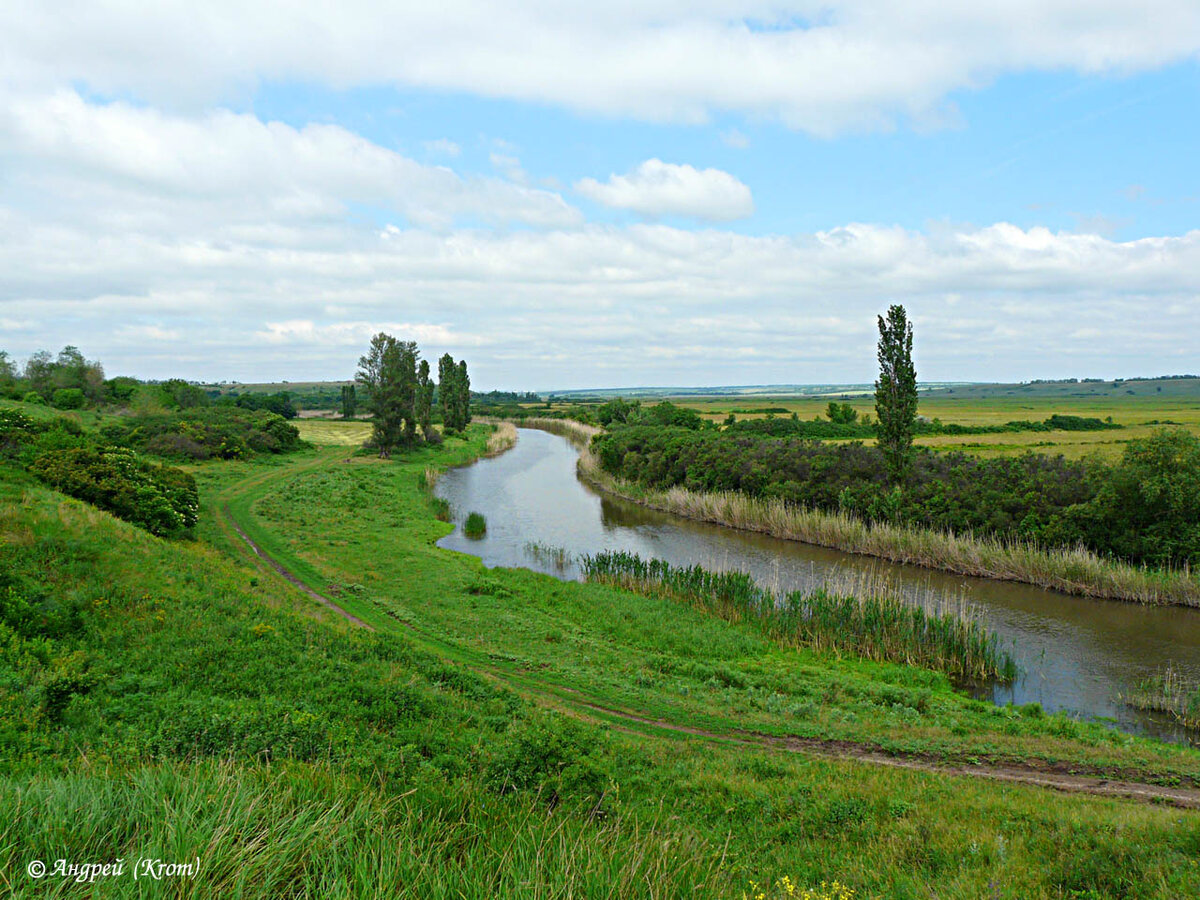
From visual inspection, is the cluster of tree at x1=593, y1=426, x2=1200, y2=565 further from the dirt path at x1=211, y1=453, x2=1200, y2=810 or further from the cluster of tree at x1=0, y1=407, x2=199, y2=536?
the cluster of tree at x1=0, y1=407, x2=199, y2=536

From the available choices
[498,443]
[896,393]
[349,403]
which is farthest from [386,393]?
[349,403]

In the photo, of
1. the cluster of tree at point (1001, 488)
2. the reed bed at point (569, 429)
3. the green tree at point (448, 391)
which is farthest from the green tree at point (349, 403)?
the cluster of tree at point (1001, 488)

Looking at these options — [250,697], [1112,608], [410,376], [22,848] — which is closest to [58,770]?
[22,848]

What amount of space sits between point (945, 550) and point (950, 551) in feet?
0.79

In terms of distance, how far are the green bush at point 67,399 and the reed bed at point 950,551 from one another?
161 ft

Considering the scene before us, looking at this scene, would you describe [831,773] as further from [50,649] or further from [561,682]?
[50,649]

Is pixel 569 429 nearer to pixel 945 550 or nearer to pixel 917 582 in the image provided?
pixel 945 550

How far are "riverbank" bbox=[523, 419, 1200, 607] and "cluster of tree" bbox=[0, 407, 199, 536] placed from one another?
2294cm

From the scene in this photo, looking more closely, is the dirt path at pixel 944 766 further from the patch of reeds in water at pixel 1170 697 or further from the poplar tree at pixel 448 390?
the poplar tree at pixel 448 390

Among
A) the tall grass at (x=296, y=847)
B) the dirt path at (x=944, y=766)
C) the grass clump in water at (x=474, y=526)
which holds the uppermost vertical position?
the tall grass at (x=296, y=847)

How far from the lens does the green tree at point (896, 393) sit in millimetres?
26828

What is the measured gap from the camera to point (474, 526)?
30.0m

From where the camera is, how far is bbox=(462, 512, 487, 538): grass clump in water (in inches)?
1155

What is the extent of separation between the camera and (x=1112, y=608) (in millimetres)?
18953
